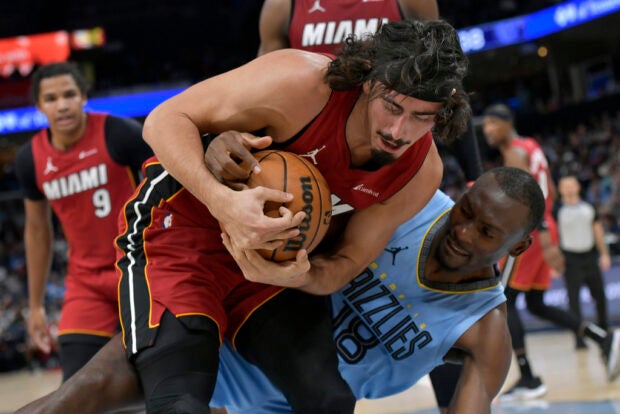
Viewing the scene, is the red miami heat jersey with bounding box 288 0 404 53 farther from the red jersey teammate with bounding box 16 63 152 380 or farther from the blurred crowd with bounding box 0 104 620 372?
the blurred crowd with bounding box 0 104 620 372

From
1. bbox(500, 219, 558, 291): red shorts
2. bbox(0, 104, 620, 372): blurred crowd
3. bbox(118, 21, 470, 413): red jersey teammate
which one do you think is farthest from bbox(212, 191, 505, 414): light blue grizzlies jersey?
bbox(0, 104, 620, 372): blurred crowd

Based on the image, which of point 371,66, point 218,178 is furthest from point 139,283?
point 371,66

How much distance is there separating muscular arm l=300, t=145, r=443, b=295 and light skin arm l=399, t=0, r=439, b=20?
1.01m

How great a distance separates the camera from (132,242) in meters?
2.89

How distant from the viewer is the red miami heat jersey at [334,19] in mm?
3664

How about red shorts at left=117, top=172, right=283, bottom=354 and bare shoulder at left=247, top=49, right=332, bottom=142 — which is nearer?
bare shoulder at left=247, top=49, right=332, bottom=142

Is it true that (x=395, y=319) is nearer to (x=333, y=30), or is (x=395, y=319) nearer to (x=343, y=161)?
(x=343, y=161)

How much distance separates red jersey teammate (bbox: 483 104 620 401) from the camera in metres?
5.73

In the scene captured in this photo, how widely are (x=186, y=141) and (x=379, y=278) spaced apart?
1147mm

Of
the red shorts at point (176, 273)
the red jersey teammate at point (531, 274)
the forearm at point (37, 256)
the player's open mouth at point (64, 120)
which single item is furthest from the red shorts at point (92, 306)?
the red jersey teammate at point (531, 274)

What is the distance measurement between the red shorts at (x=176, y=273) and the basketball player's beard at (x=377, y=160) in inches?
22.8

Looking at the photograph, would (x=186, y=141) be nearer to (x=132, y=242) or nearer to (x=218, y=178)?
(x=218, y=178)

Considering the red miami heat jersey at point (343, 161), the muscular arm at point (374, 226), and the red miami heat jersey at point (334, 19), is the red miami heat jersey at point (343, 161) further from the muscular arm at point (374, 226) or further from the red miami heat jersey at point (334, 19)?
the red miami heat jersey at point (334, 19)

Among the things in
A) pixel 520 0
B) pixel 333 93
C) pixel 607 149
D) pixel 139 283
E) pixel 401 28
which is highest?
pixel 401 28
